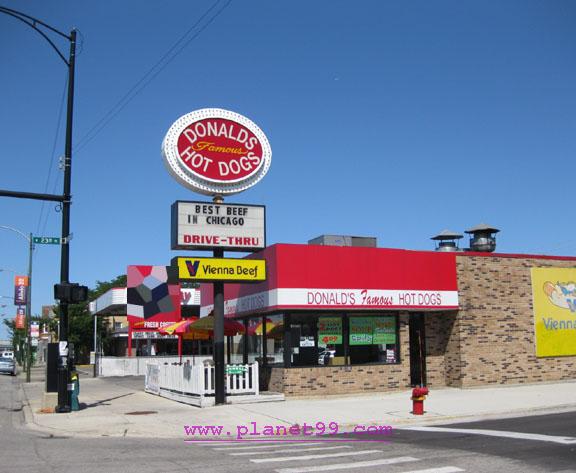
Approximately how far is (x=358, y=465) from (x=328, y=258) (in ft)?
38.3

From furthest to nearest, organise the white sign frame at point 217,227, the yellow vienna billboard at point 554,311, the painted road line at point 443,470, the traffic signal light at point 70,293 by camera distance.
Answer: the yellow vienna billboard at point 554,311 → the white sign frame at point 217,227 → the traffic signal light at point 70,293 → the painted road line at point 443,470

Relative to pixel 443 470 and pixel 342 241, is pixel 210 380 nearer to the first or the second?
pixel 342 241

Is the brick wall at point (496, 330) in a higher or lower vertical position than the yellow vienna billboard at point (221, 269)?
lower

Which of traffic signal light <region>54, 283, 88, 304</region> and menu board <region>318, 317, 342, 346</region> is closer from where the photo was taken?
traffic signal light <region>54, 283, 88, 304</region>

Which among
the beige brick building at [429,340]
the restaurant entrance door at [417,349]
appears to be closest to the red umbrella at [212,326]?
the beige brick building at [429,340]

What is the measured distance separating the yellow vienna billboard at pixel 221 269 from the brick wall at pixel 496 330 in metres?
7.49

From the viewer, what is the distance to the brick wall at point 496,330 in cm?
2252

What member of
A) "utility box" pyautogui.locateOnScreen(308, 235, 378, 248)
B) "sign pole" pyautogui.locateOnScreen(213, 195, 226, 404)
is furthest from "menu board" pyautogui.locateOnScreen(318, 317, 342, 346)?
"sign pole" pyautogui.locateOnScreen(213, 195, 226, 404)

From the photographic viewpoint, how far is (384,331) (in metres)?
22.0

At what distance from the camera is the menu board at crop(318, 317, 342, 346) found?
20938mm

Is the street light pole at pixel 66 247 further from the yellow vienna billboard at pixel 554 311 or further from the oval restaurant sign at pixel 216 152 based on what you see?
the yellow vienna billboard at pixel 554 311

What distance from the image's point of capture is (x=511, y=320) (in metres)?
23.3

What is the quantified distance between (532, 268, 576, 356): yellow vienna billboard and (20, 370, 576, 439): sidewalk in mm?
2495

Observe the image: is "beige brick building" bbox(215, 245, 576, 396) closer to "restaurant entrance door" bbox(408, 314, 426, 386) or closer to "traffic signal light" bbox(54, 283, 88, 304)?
"restaurant entrance door" bbox(408, 314, 426, 386)
